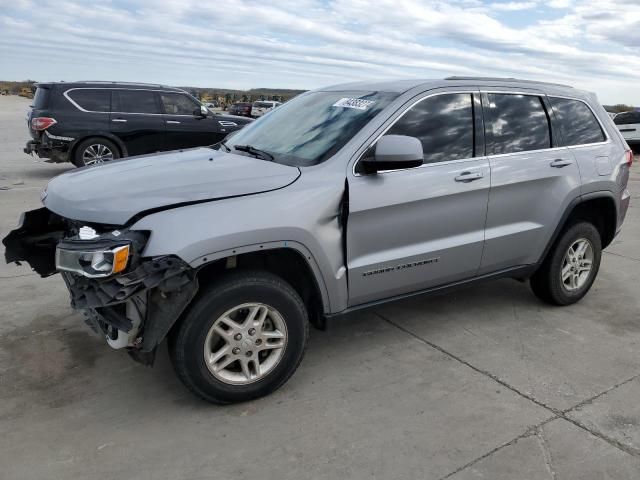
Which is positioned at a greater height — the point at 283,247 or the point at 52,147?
the point at 283,247

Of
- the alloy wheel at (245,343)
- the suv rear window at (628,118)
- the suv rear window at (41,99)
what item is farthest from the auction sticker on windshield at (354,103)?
the suv rear window at (628,118)

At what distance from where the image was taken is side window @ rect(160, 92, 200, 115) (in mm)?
11867

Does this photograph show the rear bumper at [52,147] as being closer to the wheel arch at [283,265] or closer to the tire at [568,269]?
the wheel arch at [283,265]

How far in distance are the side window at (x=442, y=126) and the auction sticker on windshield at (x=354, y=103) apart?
263 millimetres

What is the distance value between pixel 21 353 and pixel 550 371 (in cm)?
353

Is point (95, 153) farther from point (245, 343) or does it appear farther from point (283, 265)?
point (245, 343)

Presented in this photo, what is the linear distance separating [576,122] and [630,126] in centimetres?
1772

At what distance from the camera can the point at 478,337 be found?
423 centimetres

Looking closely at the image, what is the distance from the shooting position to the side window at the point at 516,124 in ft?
13.4

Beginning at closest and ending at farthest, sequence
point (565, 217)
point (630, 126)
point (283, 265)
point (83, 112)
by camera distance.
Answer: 1. point (283, 265)
2. point (565, 217)
3. point (83, 112)
4. point (630, 126)

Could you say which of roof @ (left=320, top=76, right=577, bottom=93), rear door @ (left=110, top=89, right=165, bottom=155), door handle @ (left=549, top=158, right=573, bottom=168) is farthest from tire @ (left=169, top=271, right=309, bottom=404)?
rear door @ (left=110, top=89, right=165, bottom=155)

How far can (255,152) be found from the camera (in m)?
3.84

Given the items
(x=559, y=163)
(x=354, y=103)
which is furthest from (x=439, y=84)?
(x=559, y=163)

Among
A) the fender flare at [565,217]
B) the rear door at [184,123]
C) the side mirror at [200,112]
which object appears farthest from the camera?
the side mirror at [200,112]
